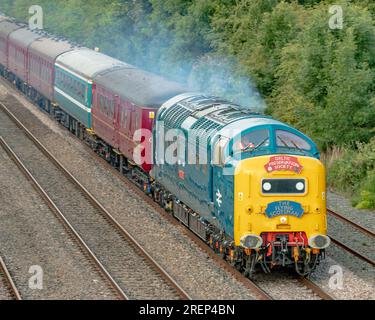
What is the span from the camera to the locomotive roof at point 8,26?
170 ft

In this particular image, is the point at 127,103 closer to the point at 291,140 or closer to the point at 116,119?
the point at 116,119

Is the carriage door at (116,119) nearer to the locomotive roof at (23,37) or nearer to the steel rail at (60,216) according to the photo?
the steel rail at (60,216)

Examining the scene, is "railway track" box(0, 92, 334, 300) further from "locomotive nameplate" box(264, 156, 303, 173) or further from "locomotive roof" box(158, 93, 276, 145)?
"locomotive roof" box(158, 93, 276, 145)

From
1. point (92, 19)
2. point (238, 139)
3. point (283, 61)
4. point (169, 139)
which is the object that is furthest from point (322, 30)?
point (92, 19)

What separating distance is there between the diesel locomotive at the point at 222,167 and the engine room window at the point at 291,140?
0.06ft

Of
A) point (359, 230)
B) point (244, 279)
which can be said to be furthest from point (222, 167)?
point (359, 230)

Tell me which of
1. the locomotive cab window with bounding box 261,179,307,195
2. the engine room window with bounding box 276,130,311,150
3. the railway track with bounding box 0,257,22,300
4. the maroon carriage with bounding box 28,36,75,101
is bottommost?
the railway track with bounding box 0,257,22,300

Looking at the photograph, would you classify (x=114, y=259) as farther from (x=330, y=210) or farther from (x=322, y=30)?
(x=322, y=30)

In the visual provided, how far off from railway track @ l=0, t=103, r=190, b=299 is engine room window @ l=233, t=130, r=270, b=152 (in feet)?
9.63

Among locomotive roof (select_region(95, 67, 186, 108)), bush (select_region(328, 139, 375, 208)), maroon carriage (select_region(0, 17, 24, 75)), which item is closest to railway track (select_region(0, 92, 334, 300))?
locomotive roof (select_region(95, 67, 186, 108))

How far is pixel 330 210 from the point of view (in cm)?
Answer: 2525

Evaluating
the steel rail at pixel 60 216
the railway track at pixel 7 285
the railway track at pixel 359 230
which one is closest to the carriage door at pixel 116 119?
the steel rail at pixel 60 216

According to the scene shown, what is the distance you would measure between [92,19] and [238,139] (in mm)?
38214

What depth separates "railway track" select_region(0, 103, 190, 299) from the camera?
60.7 ft
